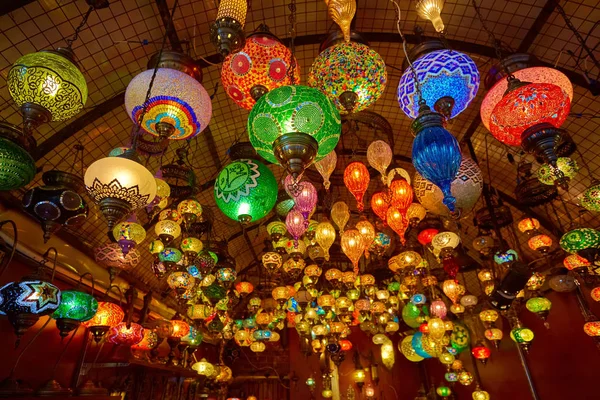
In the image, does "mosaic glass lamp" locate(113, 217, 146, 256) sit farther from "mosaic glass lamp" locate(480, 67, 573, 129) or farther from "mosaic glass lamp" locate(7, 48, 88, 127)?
"mosaic glass lamp" locate(480, 67, 573, 129)

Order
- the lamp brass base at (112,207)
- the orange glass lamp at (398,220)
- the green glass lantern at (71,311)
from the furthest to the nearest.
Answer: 1. the orange glass lamp at (398,220)
2. the green glass lantern at (71,311)
3. the lamp brass base at (112,207)

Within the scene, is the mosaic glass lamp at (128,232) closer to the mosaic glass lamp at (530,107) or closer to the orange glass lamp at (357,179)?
the orange glass lamp at (357,179)

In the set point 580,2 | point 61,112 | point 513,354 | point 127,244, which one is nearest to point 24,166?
point 61,112

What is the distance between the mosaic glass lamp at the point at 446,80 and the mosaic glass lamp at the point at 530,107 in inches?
8.2

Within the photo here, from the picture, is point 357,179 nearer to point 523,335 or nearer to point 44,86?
point 44,86

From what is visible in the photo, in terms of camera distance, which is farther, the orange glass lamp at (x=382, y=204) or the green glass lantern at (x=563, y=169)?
the orange glass lamp at (x=382, y=204)

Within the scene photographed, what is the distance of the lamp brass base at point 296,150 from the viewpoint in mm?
1364

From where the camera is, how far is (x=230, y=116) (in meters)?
4.44

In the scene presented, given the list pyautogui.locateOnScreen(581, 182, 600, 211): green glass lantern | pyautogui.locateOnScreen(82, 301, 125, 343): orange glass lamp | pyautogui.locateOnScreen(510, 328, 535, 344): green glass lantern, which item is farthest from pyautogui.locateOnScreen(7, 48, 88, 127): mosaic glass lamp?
pyautogui.locateOnScreen(510, 328, 535, 344): green glass lantern

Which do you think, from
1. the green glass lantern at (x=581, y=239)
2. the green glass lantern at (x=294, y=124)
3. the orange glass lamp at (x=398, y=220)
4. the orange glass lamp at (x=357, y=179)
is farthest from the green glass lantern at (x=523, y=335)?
the green glass lantern at (x=294, y=124)

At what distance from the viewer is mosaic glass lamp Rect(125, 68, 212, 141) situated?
5.57 feet

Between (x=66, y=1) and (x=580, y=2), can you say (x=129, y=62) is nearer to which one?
(x=66, y=1)

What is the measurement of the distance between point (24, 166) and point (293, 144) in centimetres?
166

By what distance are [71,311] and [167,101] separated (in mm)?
2035
